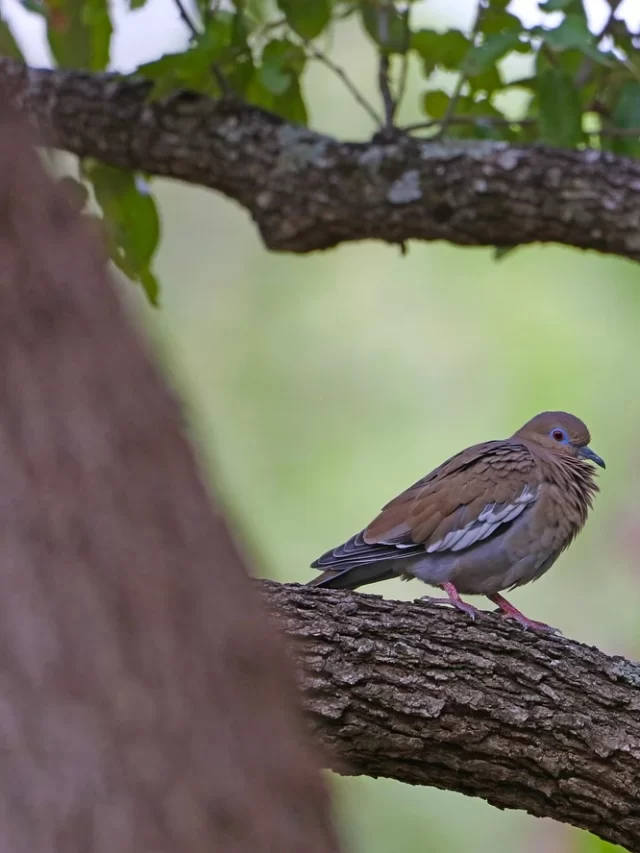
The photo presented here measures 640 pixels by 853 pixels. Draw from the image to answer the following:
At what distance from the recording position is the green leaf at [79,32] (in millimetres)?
3527

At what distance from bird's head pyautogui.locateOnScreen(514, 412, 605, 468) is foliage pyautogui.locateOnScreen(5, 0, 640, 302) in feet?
3.72

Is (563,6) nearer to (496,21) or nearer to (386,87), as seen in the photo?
(496,21)

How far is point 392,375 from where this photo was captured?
9.04m

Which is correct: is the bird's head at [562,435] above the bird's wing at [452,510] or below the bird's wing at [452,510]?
above

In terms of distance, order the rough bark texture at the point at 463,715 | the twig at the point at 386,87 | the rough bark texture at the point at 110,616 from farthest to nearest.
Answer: the twig at the point at 386,87, the rough bark texture at the point at 463,715, the rough bark texture at the point at 110,616

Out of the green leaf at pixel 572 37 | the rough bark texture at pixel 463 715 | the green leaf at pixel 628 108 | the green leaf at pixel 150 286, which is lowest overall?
the rough bark texture at pixel 463 715

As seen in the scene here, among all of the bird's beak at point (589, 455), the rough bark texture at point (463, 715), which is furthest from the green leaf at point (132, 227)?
the bird's beak at point (589, 455)

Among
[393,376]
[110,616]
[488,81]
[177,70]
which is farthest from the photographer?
[393,376]

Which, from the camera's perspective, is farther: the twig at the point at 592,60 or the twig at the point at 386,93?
the twig at the point at 386,93

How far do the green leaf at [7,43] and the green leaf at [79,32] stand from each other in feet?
0.46

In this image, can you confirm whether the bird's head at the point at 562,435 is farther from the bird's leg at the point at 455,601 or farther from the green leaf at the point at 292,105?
the green leaf at the point at 292,105

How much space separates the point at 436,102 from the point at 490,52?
0.86 m

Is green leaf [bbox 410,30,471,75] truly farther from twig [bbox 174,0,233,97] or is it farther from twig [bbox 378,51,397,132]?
twig [bbox 174,0,233,97]

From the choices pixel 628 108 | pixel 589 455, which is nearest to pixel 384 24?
pixel 628 108
